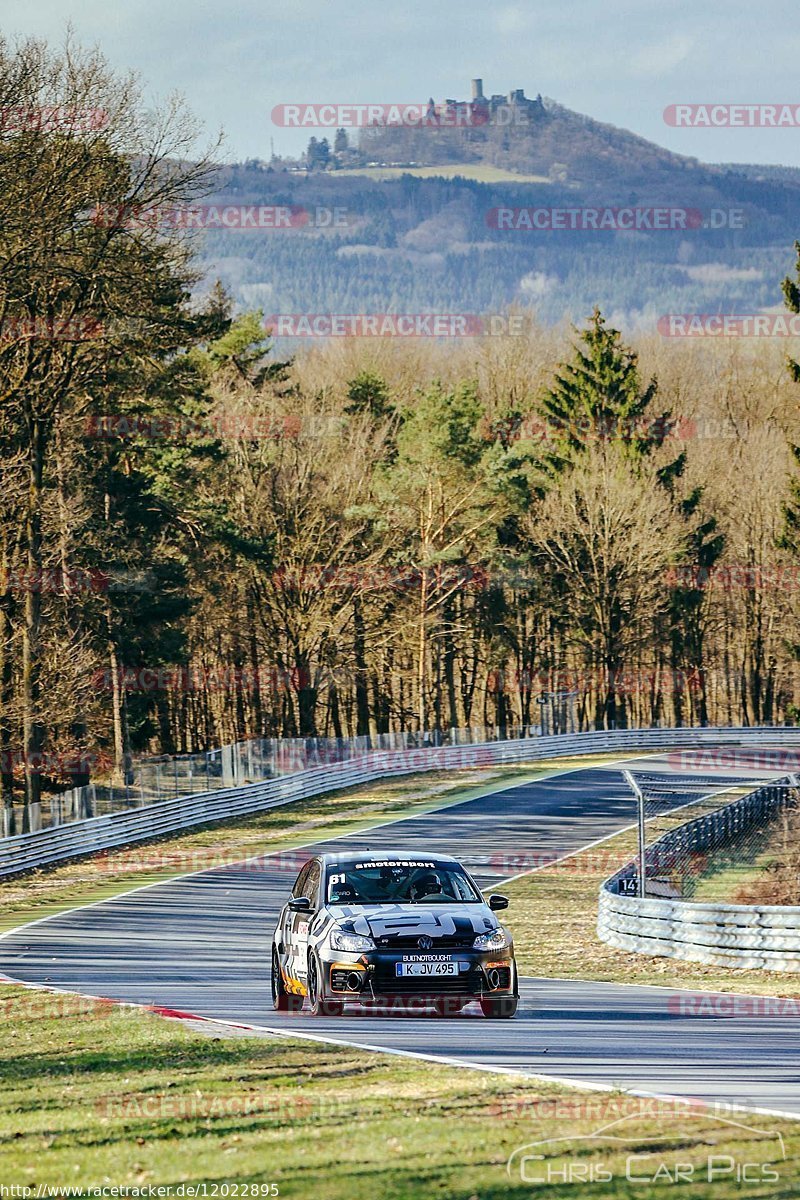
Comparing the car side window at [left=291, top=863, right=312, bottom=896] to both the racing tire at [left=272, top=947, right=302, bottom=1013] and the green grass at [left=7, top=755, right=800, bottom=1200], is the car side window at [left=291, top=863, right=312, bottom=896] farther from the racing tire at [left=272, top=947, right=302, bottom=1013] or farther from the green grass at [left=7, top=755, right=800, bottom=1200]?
the green grass at [left=7, top=755, right=800, bottom=1200]

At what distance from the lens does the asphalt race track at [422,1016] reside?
11586 mm

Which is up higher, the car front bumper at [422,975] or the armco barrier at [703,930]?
the car front bumper at [422,975]

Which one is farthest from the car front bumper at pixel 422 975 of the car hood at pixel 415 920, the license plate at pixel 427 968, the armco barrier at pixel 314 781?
the armco barrier at pixel 314 781

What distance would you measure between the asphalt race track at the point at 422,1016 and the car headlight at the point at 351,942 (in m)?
0.67

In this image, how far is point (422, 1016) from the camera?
14.6 metres

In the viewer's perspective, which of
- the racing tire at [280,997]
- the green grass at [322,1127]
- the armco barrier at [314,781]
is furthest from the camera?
the armco barrier at [314,781]

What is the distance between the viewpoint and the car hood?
14.1m

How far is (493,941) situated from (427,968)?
2.05ft

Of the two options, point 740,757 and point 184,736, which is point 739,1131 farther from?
point 184,736

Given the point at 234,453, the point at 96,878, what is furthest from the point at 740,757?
the point at 96,878

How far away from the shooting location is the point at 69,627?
1738 inches

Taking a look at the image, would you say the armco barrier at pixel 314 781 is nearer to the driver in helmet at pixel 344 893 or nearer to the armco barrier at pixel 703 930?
the armco barrier at pixel 703 930

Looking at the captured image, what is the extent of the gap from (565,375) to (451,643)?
15.3m

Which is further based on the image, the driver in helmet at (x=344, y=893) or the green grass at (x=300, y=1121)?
the driver in helmet at (x=344, y=893)
